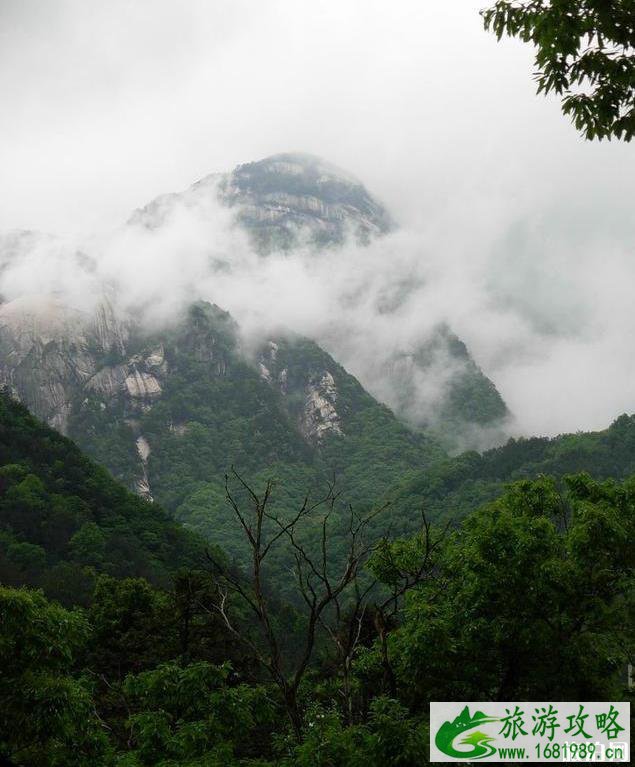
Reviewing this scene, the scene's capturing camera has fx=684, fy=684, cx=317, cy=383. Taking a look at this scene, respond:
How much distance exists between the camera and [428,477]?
163500 mm

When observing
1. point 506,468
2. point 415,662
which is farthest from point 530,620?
point 506,468

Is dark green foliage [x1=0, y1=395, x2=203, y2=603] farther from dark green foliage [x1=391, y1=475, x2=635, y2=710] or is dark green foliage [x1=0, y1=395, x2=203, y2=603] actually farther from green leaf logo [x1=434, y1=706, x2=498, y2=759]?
green leaf logo [x1=434, y1=706, x2=498, y2=759]

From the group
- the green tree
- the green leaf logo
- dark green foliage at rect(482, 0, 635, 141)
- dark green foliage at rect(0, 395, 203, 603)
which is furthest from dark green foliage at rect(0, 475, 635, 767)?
dark green foliage at rect(0, 395, 203, 603)

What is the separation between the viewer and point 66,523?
9369 centimetres

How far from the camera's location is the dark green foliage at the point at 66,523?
77.7 metres

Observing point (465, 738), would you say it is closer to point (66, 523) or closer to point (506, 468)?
point (66, 523)

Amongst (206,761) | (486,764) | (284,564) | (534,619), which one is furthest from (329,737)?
(284,564)

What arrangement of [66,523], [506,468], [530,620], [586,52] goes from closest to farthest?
[586,52]
[530,620]
[66,523]
[506,468]

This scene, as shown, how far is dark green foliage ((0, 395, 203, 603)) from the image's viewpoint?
77688mm

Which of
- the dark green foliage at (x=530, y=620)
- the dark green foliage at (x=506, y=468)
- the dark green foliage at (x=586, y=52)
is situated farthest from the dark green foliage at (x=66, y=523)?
the dark green foliage at (x=586, y=52)

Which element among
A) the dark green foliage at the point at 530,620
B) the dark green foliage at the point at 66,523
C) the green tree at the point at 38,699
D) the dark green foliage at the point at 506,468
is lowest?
the green tree at the point at 38,699

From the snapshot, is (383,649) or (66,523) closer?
(383,649)

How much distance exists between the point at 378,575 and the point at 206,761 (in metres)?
9.59

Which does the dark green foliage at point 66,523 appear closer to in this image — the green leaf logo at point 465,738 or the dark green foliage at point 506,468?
the dark green foliage at point 506,468
